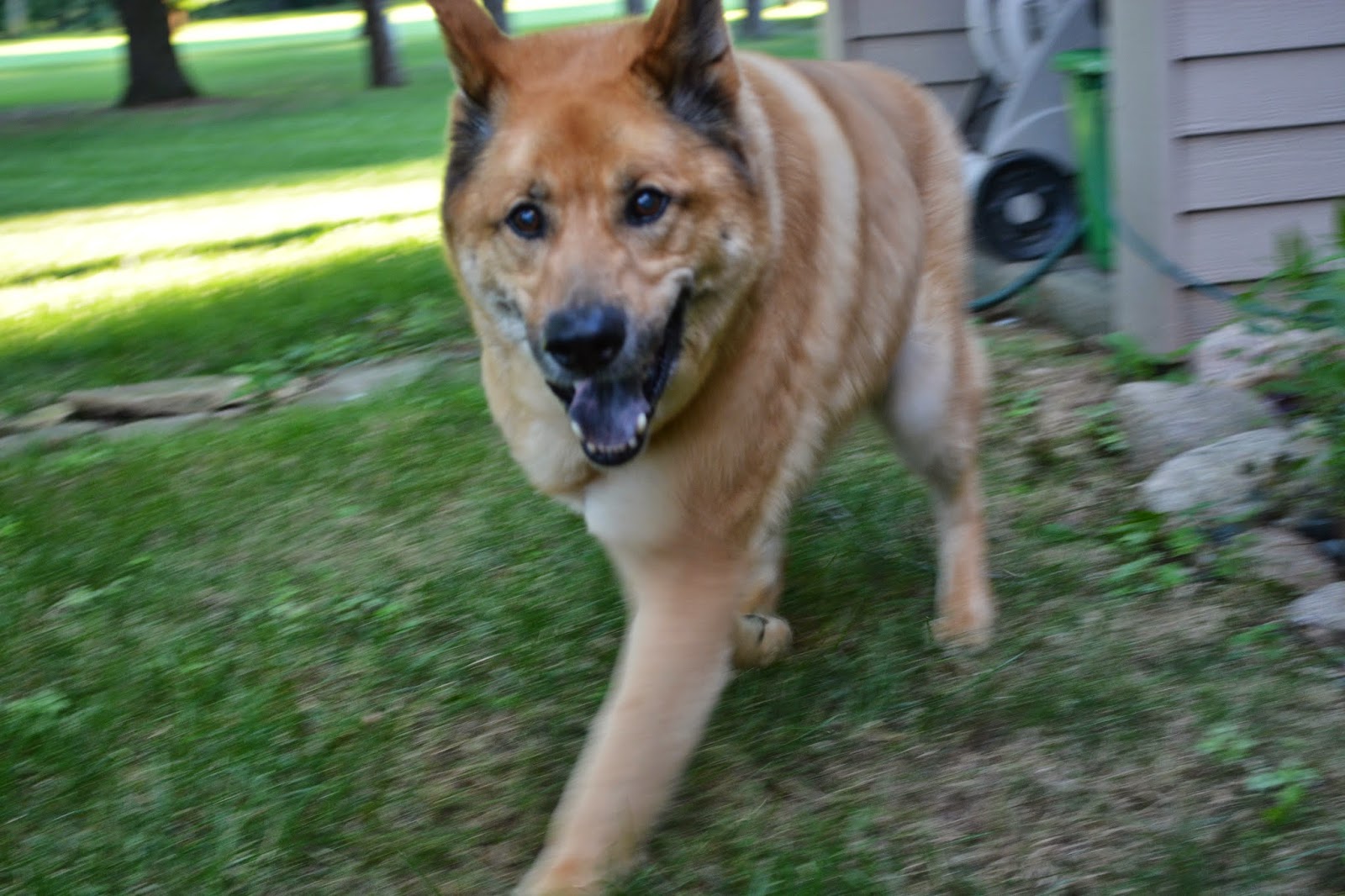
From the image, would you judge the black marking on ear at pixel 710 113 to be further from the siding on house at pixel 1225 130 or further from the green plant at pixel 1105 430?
the siding on house at pixel 1225 130

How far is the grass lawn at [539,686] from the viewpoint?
2672 millimetres

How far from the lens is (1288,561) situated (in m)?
3.47

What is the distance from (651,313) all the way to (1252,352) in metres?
2.41

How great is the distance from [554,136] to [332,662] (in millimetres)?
1576

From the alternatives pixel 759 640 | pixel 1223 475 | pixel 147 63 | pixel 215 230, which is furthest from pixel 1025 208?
pixel 147 63

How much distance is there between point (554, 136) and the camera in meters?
2.54

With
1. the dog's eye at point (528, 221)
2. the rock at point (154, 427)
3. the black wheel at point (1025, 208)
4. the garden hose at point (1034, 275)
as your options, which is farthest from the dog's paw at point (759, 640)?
the black wheel at point (1025, 208)

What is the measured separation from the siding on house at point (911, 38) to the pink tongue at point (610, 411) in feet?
13.2

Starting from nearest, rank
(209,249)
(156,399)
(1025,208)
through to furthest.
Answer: (156,399), (1025,208), (209,249)

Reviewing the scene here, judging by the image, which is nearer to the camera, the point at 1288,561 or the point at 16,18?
the point at 1288,561

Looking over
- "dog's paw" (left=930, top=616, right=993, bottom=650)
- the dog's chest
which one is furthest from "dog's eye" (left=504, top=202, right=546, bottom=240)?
"dog's paw" (left=930, top=616, right=993, bottom=650)

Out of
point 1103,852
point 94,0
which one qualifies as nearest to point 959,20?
point 1103,852

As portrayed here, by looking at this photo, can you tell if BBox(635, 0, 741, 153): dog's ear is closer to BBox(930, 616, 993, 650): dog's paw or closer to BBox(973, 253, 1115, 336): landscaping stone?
BBox(930, 616, 993, 650): dog's paw

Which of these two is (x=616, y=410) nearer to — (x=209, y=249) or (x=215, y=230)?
(x=209, y=249)
